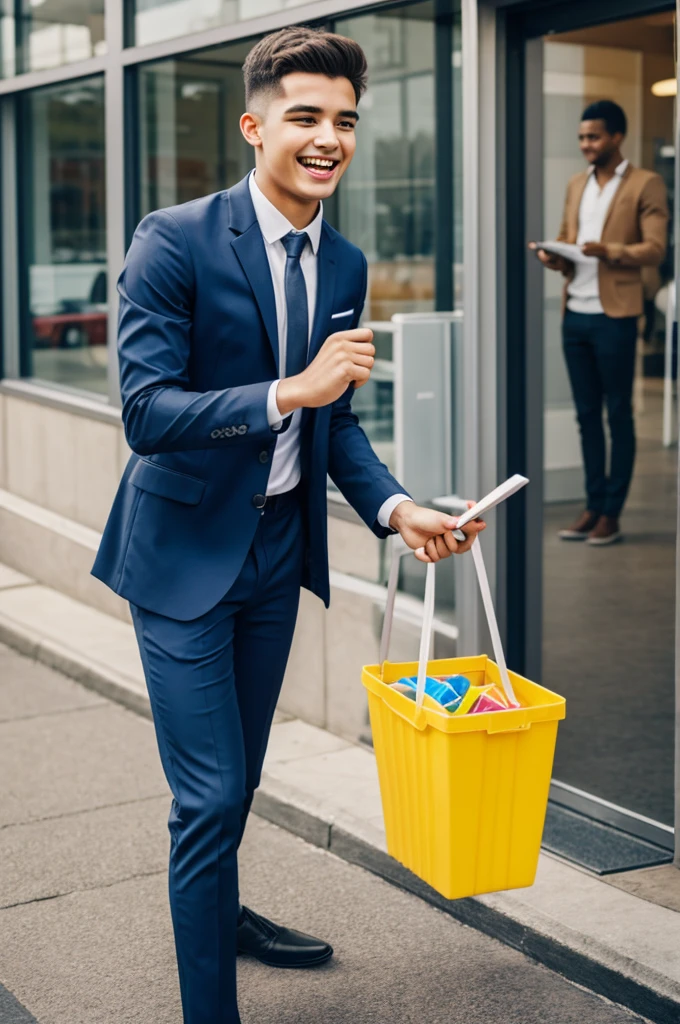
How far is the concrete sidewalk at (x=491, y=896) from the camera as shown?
384 centimetres

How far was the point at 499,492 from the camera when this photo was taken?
3080mm

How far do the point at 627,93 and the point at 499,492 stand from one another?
28.1ft

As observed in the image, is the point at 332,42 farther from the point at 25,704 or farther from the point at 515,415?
the point at 25,704

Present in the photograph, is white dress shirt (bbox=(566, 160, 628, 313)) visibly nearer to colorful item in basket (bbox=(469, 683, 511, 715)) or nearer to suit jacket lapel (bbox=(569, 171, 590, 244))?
suit jacket lapel (bbox=(569, 171, 590, 244))

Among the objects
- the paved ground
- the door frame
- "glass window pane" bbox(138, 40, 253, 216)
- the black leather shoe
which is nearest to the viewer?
the paved ground

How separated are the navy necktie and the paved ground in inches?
64.4

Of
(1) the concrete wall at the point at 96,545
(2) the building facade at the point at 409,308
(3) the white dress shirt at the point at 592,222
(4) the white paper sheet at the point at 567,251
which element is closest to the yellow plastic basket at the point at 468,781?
(2) the building facade at the point at 409,308

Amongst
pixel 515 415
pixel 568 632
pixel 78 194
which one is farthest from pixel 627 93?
pixel 515 415

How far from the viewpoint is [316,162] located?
3168 mm

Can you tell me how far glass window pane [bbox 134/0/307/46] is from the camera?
6531 millimetres

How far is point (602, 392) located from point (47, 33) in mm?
3829

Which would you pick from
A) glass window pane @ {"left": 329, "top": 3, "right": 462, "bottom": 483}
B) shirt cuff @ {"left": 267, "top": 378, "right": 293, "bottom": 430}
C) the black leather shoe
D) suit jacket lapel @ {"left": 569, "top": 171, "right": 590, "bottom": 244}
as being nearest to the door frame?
glass window pane @ {"left": 329, "top": 3, "right": 462, "bottom": 483}

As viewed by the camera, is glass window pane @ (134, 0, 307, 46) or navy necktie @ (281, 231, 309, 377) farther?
glass window pane @ (134, 0, 307, 46)

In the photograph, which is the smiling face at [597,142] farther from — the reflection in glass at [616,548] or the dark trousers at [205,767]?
the dark trousers at [205,767]
